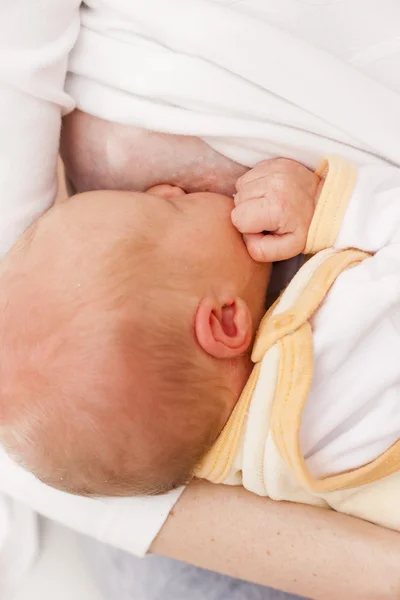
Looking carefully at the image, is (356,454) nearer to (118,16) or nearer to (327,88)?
(327,88)

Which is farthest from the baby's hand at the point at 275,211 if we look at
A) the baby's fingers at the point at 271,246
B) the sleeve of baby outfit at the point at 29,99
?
the sleeve of baby outfit at the point at 29,99

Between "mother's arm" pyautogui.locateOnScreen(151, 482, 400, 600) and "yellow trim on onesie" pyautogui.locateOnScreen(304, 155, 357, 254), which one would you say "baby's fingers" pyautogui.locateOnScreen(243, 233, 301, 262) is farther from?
"mother's arm" pyautogui.locateOnScreen(151, 482, 400, 600)

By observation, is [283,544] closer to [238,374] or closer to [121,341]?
[238,374]

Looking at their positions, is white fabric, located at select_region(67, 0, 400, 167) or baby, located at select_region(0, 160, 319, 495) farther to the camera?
white fabric, located at select_region(67, 0, 400, 167)

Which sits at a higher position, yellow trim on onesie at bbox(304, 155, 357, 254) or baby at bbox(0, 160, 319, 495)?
yellow trim on onesie at bbox(304, 155, 357, 254)

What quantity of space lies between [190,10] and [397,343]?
425mm

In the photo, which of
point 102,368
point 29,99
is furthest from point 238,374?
point 29,99

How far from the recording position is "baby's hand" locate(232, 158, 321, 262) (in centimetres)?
70

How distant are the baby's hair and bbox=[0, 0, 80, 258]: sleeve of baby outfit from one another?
135 millimetres

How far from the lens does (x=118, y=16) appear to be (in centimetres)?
74

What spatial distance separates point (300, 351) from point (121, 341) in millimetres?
184

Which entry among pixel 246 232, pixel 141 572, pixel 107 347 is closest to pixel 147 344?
pixel 107 347

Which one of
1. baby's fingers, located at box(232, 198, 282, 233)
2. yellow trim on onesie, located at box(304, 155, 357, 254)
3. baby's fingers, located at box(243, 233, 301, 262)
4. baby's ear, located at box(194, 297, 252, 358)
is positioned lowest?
baby's ear, located at box(194, 297, 252, 358)

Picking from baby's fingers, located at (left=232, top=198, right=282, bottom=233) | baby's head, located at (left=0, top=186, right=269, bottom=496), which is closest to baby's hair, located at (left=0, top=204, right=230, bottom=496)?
baby's head, located at (left=0, top=186, right=269, bottom=496)
